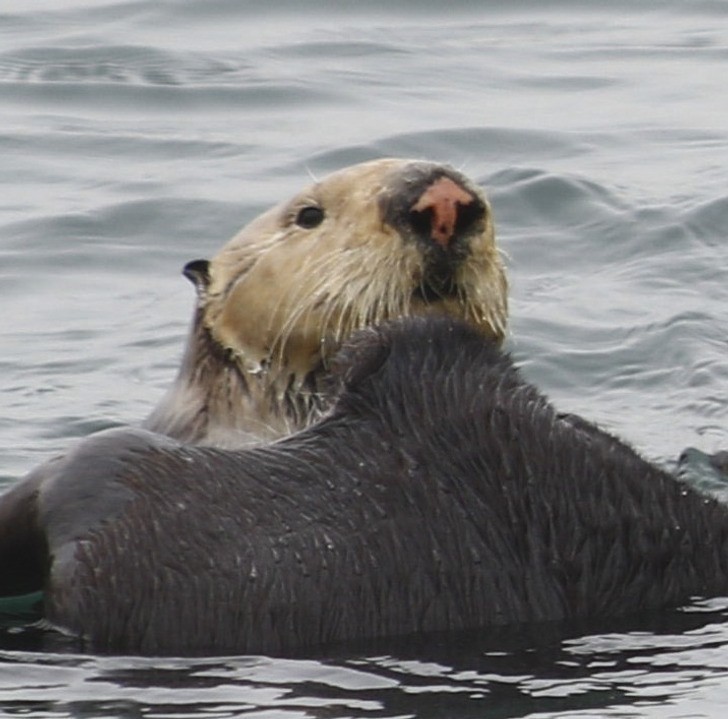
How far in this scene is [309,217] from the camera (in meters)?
5.70

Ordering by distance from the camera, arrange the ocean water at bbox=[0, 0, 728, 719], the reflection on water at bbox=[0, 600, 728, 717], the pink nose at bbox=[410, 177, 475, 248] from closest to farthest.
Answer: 1. the reflection on water at bbox=[0, 600, 728, 717]
2. the ocean water at bbox=[0, 0, 728, 719]
3. the pink nose at bbox=[410, 177, 475, 248]

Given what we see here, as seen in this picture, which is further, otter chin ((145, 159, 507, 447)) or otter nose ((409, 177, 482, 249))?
otter chin ((145, 159, 507, 447))

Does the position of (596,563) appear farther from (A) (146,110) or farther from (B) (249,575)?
(A) (146,110)

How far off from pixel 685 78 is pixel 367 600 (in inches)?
320

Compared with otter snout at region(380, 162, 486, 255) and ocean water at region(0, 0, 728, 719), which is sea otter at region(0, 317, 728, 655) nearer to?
ocean water at region(0, 0, 728, 719)

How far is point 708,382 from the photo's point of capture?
7484 mm

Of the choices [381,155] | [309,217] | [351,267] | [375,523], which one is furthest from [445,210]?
[381,155]

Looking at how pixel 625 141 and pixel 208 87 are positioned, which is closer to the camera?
pixel 625 141

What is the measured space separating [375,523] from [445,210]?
1026 millimetres

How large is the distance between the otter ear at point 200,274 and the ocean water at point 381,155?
3.05ft

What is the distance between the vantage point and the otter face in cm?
511

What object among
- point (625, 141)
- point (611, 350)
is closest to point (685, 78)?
point (625, 141)

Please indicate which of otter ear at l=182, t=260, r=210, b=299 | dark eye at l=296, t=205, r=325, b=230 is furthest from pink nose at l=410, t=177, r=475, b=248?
otter ear at l=182, t=260, r=210, b=299

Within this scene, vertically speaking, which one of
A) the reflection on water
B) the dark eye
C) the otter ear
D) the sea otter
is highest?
the dark eye
